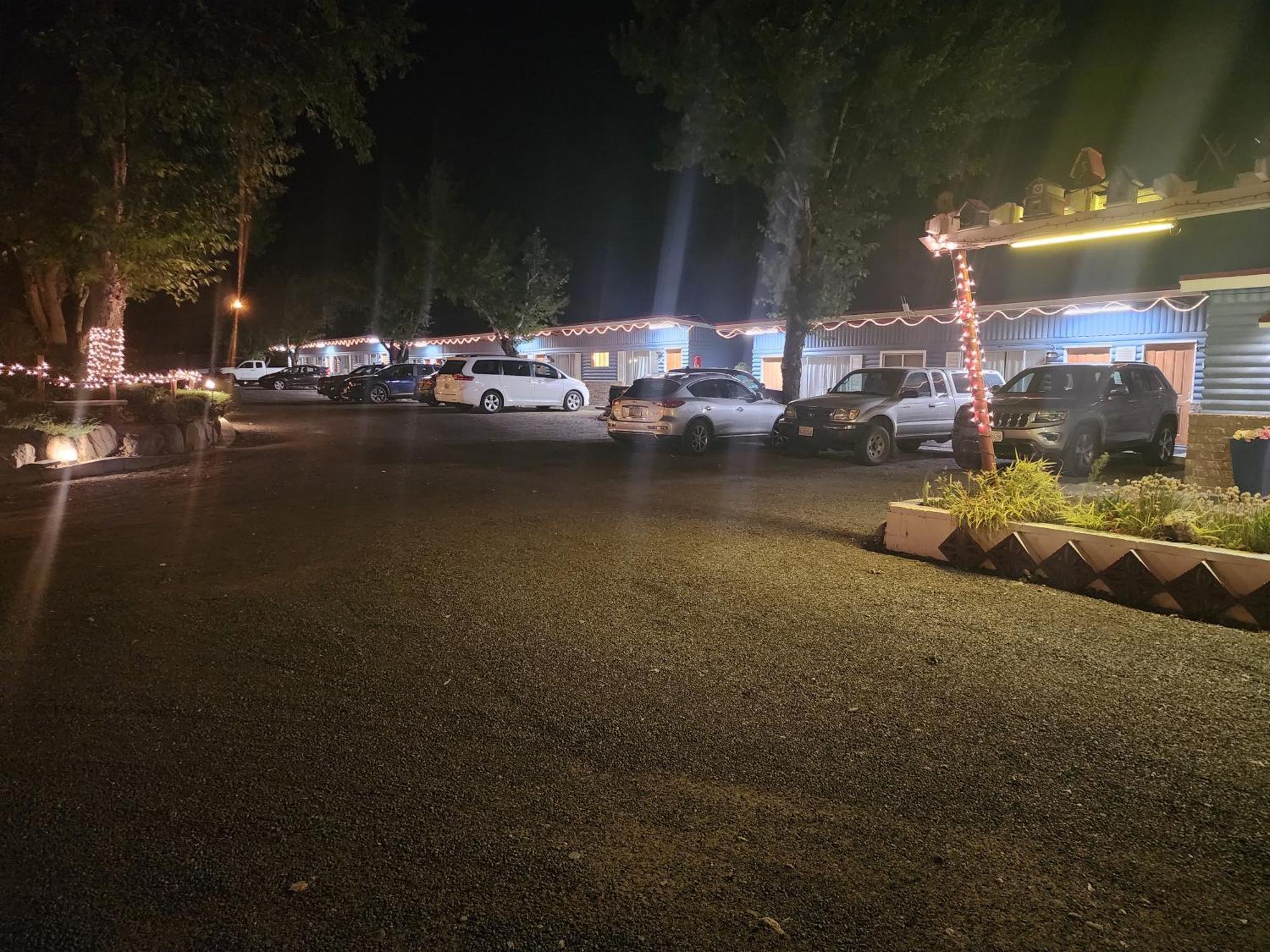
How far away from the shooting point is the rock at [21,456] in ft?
38.9

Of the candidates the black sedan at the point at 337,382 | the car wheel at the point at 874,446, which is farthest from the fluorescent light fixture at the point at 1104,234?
the black sedan at the point at 337,382

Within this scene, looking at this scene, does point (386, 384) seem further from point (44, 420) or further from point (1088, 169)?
point (1088, 169)

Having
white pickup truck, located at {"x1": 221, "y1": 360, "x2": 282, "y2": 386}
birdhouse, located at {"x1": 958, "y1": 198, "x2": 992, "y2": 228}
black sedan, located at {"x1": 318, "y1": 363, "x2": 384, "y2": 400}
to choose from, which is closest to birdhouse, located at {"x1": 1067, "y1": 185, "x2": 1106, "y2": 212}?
birdhouse, located at {"x1": 958, "y1": 198, "x2": 992, "y2": 228}

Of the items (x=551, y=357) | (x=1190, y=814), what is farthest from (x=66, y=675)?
(x=551, y=357)

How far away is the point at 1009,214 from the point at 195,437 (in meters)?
14.4

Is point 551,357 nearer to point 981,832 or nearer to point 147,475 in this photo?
point 147,475

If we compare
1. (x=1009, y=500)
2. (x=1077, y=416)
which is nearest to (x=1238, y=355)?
(x=1077, y=416)

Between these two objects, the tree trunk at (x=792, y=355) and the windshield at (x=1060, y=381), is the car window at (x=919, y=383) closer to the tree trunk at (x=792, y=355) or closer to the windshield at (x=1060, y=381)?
the windshield at (x=1060, y=381)

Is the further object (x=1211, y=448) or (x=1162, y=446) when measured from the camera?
(x=1162, y=446)

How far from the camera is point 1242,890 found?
9.23 feet

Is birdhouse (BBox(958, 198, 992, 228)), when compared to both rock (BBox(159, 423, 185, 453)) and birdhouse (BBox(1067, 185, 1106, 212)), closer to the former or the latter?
birdhouse (BBox(1067, 185, 1106, 212))

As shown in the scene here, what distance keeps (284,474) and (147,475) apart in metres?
2.07

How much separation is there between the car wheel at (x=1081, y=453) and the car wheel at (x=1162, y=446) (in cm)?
194

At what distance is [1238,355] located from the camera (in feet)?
40.8
